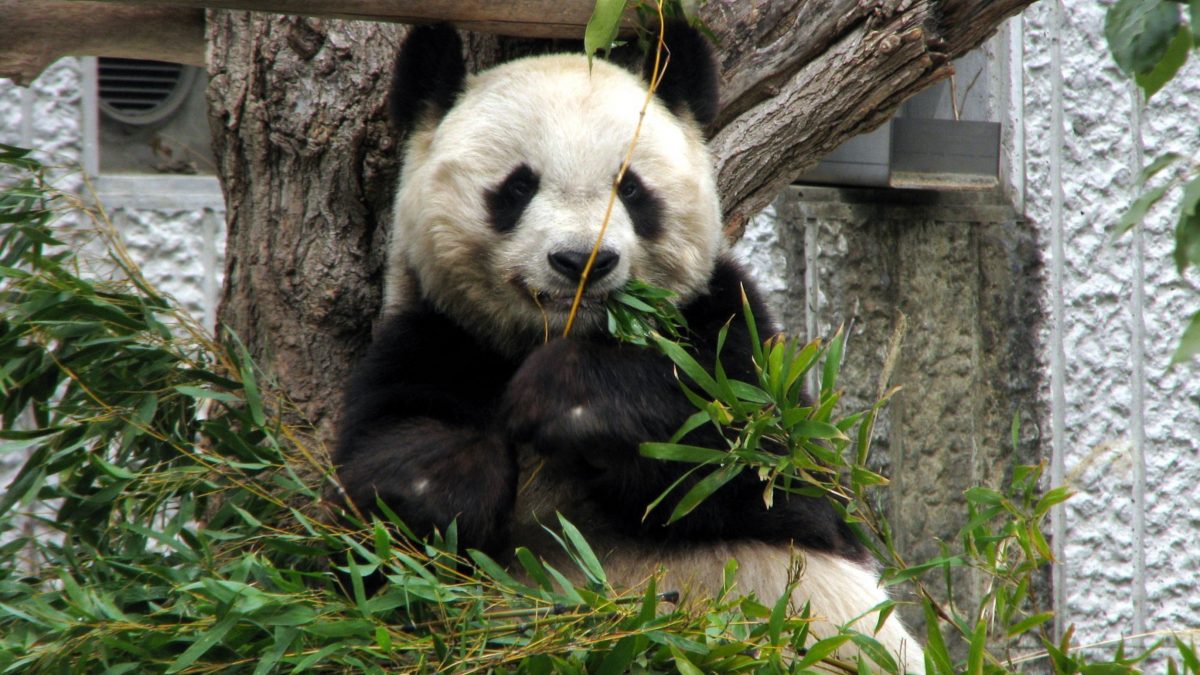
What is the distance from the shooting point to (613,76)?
8.53 feet

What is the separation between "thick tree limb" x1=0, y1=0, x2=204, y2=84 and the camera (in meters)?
2.65

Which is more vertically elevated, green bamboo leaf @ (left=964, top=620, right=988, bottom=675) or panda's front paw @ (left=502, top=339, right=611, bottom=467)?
panda's front paw @ (left=502, top=339, right=611, bottom=467)

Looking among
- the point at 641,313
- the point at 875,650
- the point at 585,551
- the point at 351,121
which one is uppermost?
the point at 351,121

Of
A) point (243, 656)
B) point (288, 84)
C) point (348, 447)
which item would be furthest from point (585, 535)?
point (288, 84)

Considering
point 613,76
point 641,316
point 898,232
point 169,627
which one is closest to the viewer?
point 169,627

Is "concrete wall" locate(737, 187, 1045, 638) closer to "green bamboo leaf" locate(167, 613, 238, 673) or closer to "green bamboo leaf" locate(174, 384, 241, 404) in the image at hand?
"green bamboo leaf" locate(174, 384, 241, 404)

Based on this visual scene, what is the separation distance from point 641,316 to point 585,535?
473mm

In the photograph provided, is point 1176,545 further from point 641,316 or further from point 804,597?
point 641,316

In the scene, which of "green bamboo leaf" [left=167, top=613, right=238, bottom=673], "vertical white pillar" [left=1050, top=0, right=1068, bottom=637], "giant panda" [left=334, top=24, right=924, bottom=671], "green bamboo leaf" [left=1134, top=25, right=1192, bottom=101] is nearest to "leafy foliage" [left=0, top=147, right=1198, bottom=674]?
"green bamboo leaf" [left=167, top=613, right=238, bottom=673]

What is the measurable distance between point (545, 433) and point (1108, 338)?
2759 millimetres

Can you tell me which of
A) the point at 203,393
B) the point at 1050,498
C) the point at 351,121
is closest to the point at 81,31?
the point at 351,121

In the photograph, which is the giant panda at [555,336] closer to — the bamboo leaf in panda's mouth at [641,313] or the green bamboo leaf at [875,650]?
the bamboo leaf in panda's mouth at [641,313]

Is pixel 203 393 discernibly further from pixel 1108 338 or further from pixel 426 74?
pixel 1108 338

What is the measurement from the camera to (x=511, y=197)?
2482mm
